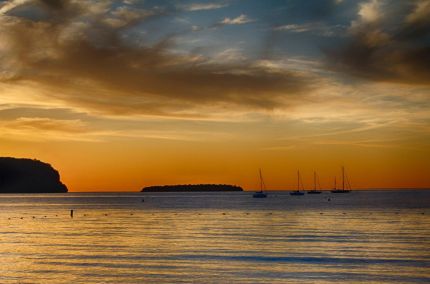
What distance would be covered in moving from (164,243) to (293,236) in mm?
21282

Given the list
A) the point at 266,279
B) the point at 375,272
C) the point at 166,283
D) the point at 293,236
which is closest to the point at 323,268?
the point at 375,272

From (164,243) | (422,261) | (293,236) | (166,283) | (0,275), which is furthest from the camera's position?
(293,236)

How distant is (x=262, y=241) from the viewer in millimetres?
81438

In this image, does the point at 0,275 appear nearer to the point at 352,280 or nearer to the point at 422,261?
the point at 352,280

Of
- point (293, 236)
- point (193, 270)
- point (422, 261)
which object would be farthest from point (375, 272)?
point (293, 236)

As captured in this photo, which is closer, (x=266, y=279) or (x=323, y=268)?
(x=266, y=279)

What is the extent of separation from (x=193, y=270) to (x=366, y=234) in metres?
Result: 45.5

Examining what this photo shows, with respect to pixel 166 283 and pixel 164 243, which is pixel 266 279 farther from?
pixel 164 243

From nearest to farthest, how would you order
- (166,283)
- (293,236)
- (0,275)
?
(166,283)
(0,275)
(293,236)

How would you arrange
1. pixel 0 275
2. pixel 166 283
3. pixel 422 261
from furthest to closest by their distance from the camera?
1. pixel 422 261
2. pixel 0 275
3. pixel 166 283

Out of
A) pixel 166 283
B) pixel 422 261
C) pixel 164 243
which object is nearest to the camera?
pixel 166 283

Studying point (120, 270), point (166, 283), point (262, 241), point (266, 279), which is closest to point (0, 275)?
point (120, 270)

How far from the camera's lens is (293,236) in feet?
291

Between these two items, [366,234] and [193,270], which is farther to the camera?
[366,234]
